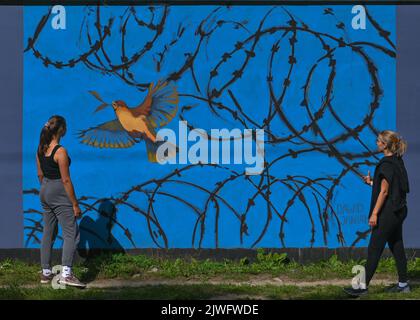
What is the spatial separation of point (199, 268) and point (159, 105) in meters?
1.94

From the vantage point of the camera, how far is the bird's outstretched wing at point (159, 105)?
8461 mm

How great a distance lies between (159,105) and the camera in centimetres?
848

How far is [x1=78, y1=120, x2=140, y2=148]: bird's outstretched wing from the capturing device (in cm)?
845

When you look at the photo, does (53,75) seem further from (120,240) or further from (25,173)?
(120,240)

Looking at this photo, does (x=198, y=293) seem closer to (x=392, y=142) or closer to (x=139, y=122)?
(x=139, y=122)

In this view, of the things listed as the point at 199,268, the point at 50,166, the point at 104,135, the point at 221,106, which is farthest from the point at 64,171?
the point at 221,106

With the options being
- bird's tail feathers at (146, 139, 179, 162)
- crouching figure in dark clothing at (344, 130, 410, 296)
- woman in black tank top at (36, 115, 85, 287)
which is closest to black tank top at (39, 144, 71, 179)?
woman in black tank top at (36, 115, 85, 287)

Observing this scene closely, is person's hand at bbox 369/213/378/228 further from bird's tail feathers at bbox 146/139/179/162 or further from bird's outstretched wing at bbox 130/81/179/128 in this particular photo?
bird's outstretched wing at bbox 130/81/179/128

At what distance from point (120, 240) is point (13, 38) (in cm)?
265

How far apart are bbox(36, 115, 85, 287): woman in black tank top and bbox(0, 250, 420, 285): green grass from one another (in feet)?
2.02

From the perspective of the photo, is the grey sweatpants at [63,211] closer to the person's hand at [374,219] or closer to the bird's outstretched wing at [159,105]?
the bird's outstretched wing at [159,105]

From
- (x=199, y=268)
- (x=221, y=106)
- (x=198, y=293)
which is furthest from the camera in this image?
(x=221, y=106)

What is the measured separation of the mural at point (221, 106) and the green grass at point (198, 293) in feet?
3.43

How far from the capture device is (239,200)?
8.45 m
